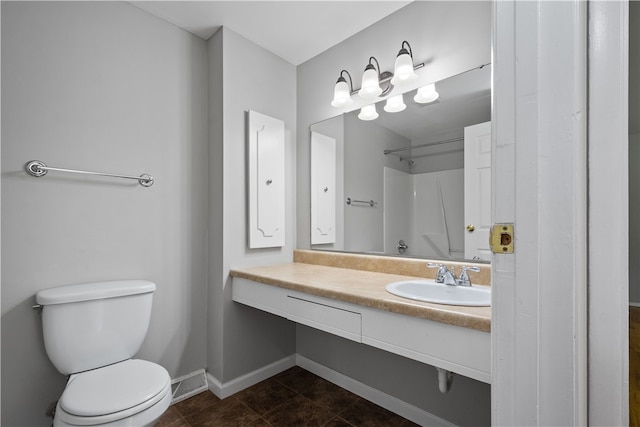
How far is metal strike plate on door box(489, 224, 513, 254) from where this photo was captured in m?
0.51

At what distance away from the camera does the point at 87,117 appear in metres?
1.65

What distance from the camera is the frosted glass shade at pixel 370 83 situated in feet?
6.14

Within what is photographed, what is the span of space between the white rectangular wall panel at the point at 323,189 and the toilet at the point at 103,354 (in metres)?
1.15

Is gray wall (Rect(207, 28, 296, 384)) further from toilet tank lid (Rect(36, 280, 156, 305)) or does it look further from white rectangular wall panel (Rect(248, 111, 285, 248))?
toilet tank lid (Rect(36, 280, 156, 305))

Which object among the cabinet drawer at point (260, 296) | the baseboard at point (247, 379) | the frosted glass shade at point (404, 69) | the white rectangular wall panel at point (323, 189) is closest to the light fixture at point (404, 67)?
the frosted glass shade at point (404, 69)

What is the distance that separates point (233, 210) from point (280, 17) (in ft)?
4.08

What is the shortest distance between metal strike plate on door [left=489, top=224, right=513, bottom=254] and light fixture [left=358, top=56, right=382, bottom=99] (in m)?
1.57

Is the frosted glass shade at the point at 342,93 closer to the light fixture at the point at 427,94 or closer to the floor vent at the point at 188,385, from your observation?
the light fixture at the point at 427,94

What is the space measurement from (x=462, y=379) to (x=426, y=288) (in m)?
0.47

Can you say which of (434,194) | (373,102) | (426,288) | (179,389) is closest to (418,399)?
(426,288)

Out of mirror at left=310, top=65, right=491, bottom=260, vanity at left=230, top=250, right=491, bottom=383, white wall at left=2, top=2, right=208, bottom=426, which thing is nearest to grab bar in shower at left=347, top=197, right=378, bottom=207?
mirror at left=310, top=65, right=491, bottom=260

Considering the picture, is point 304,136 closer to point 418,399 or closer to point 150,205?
point 150,205

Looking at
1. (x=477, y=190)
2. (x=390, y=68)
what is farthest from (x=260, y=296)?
(x=390, y=68)

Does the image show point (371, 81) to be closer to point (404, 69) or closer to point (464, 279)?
point (404, 69)
